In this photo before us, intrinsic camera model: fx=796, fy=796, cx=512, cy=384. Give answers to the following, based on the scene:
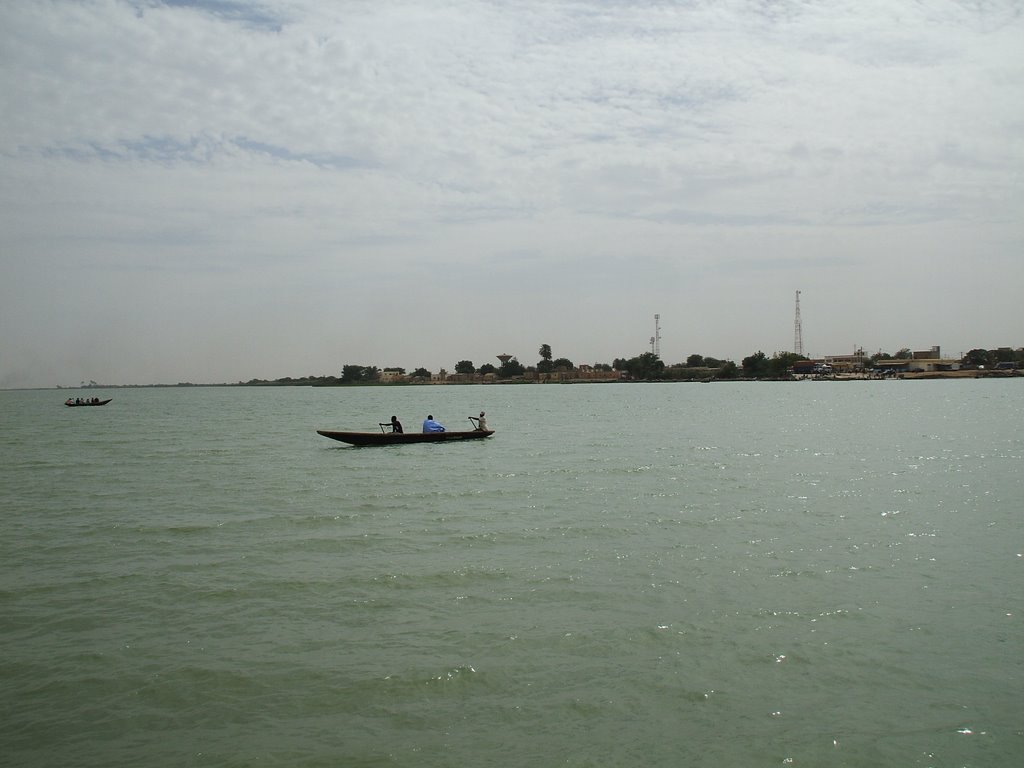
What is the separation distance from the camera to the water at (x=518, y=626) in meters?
7.38

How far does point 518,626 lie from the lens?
1027 cm

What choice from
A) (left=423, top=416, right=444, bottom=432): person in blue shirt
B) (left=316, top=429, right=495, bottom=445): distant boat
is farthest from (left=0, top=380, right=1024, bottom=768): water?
(left=423, top=416, right=444, bottom=432): person in blue shirt

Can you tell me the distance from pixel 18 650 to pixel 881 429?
1878 inches

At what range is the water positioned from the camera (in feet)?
24.2

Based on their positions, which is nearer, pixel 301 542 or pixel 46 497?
pixel 301 542

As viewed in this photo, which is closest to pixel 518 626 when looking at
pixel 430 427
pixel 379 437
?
pixel 379 437

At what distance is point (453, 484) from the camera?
80.2 ft

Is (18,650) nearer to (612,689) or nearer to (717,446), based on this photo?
(612,689)

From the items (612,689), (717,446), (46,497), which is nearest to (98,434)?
(46,497)

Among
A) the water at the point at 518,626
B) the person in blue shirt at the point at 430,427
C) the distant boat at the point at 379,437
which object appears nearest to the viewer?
the water at the point at 518,626

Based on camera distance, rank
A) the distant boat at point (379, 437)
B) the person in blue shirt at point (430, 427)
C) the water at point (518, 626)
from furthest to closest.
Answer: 1. the person in blue shirt at point (430, 427)
2. the distant boat at point (379, 437)
3. the water at point (518, 626)

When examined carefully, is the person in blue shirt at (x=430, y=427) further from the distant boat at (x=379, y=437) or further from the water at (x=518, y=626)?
the water at (x=518, y=626)

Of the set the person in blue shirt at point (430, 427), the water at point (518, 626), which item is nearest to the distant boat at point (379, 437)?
the person in blue shirt at point (430, 427)

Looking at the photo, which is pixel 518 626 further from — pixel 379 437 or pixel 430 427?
pixel 430 427
